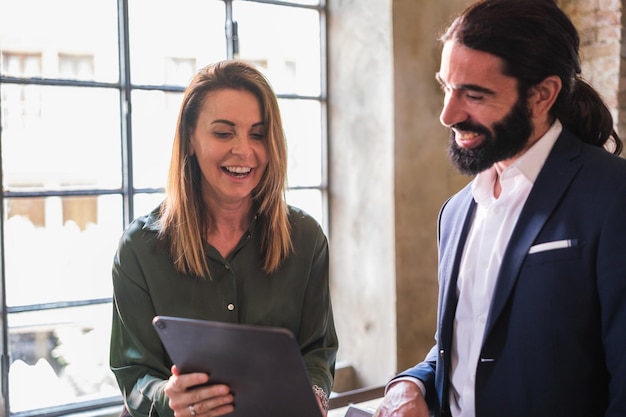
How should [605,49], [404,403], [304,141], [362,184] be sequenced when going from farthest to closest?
[304,141] < [362,184] < [605,49] < [404,403]

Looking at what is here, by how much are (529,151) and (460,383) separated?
59 centimetres

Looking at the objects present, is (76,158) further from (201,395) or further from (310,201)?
(201,395)

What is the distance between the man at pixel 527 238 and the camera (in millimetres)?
1349

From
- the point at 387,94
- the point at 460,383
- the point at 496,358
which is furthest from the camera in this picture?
the point at 387,94

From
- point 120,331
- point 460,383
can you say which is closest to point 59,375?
point 120,331

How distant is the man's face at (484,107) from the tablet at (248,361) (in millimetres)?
705

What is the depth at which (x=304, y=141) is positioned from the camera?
3631mm

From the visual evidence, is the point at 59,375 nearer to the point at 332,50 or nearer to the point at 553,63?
the point at 332,50

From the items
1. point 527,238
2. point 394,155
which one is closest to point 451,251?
point 527,238

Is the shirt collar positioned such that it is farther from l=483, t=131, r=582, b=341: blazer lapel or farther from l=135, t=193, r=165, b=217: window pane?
l=135, t=193, r=165, b=217: window pane

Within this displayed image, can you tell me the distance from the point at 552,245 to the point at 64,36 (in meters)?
2.32

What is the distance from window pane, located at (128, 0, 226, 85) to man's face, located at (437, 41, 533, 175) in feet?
6.05

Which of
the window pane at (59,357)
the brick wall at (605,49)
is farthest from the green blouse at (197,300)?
the brick wall at (605,49)

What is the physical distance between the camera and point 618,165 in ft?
4.58
